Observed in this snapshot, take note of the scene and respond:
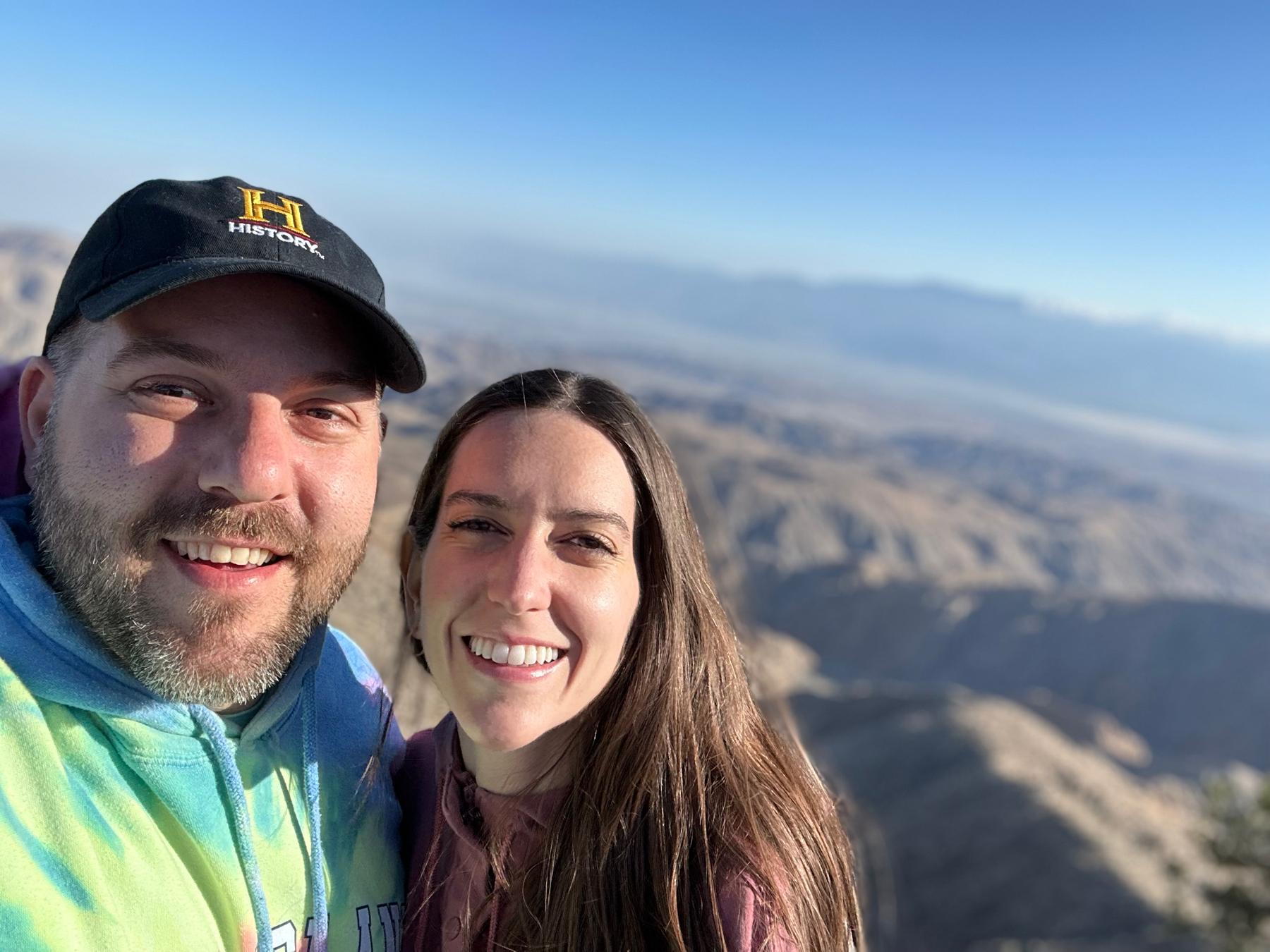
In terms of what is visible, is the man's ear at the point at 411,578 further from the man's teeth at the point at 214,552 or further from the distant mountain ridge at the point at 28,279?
the distant mountain ridge at the point at 28,279

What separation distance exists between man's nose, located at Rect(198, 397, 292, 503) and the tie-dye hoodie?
1.37 feet

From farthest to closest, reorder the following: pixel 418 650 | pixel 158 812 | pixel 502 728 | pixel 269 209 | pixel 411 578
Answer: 1. pixel 418 650
2. pixel 411 578
3. pixel 502 728
4. pixel 269 209
5. pixel 158 812

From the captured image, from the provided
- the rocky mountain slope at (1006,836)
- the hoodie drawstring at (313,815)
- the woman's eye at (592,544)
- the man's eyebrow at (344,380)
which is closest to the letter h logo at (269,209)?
the man's eyebrow at (344,380)

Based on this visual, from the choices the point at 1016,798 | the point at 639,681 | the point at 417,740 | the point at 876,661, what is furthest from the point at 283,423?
the point at 876,661

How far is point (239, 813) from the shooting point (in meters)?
2.19

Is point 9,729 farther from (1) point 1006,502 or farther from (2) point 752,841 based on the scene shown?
(1) point 1006,502

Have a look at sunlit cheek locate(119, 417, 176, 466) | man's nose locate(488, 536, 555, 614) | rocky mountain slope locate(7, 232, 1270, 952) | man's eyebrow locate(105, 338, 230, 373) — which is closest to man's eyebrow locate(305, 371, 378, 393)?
man's eyebrow locate(105, 338, 230, 373)

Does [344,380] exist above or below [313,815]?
above

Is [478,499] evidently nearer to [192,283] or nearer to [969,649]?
[192,283]

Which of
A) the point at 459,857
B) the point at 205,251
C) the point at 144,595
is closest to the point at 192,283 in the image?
the point at 205,251

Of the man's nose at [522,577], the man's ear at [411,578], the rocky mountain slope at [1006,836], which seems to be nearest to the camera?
the man's nose at [522,577]

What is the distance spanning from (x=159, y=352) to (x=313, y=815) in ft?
3.88

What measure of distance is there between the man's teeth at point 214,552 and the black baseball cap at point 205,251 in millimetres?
546

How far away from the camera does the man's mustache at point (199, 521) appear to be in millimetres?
2119
